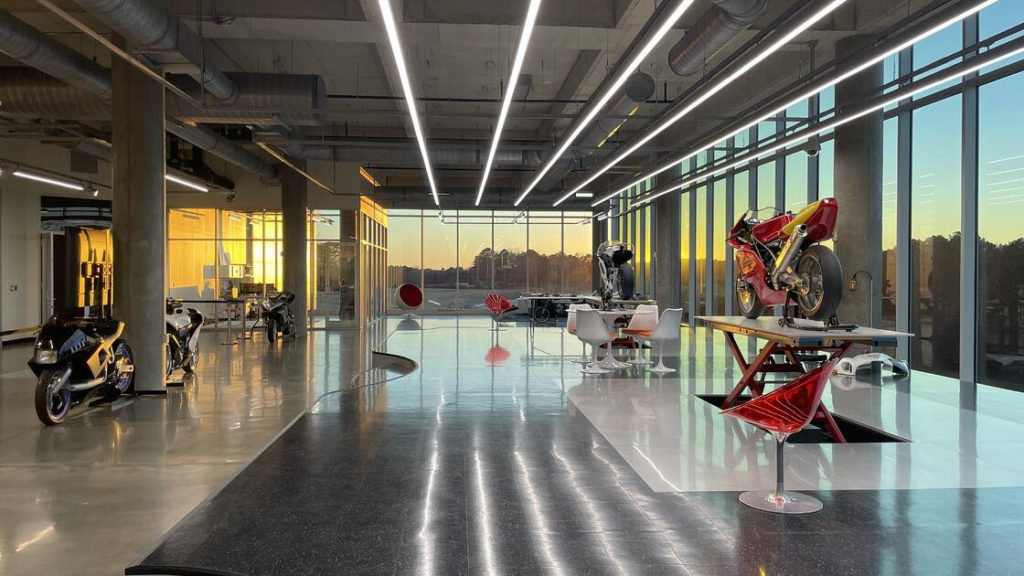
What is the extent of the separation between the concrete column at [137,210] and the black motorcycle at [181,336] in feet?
1.46

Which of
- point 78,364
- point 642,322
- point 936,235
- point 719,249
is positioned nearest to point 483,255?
point 719,249

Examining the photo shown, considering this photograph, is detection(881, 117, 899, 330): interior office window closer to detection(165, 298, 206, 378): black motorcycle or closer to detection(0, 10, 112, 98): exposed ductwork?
detection(165, 298, 206, 378): black motorcycle

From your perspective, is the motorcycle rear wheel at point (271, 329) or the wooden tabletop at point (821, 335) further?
the motorcycle rear wheel at point (271, 329)

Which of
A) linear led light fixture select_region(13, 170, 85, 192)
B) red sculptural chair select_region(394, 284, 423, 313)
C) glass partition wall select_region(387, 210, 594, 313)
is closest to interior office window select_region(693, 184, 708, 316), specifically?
red sculptural chair select_region(394, 284, 423, 313)

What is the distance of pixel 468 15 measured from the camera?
737 centimetres

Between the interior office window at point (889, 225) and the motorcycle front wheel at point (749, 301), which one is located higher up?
the interior office window at point (889, 225)

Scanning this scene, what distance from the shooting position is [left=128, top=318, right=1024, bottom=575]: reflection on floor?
2.76m

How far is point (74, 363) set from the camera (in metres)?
5.92

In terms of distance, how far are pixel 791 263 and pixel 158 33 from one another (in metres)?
5.96

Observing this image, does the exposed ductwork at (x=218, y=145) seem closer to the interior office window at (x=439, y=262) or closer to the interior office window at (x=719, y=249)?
the interior office window at (x=439, y=262)

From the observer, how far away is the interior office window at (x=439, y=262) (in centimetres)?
2358

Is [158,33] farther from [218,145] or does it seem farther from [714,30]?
[218,145]

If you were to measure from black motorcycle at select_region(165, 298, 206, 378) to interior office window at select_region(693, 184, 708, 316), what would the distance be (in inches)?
445

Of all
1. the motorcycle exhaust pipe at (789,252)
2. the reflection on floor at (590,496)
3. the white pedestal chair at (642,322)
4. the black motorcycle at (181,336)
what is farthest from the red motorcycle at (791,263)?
the black motorcycle at (181,336)
